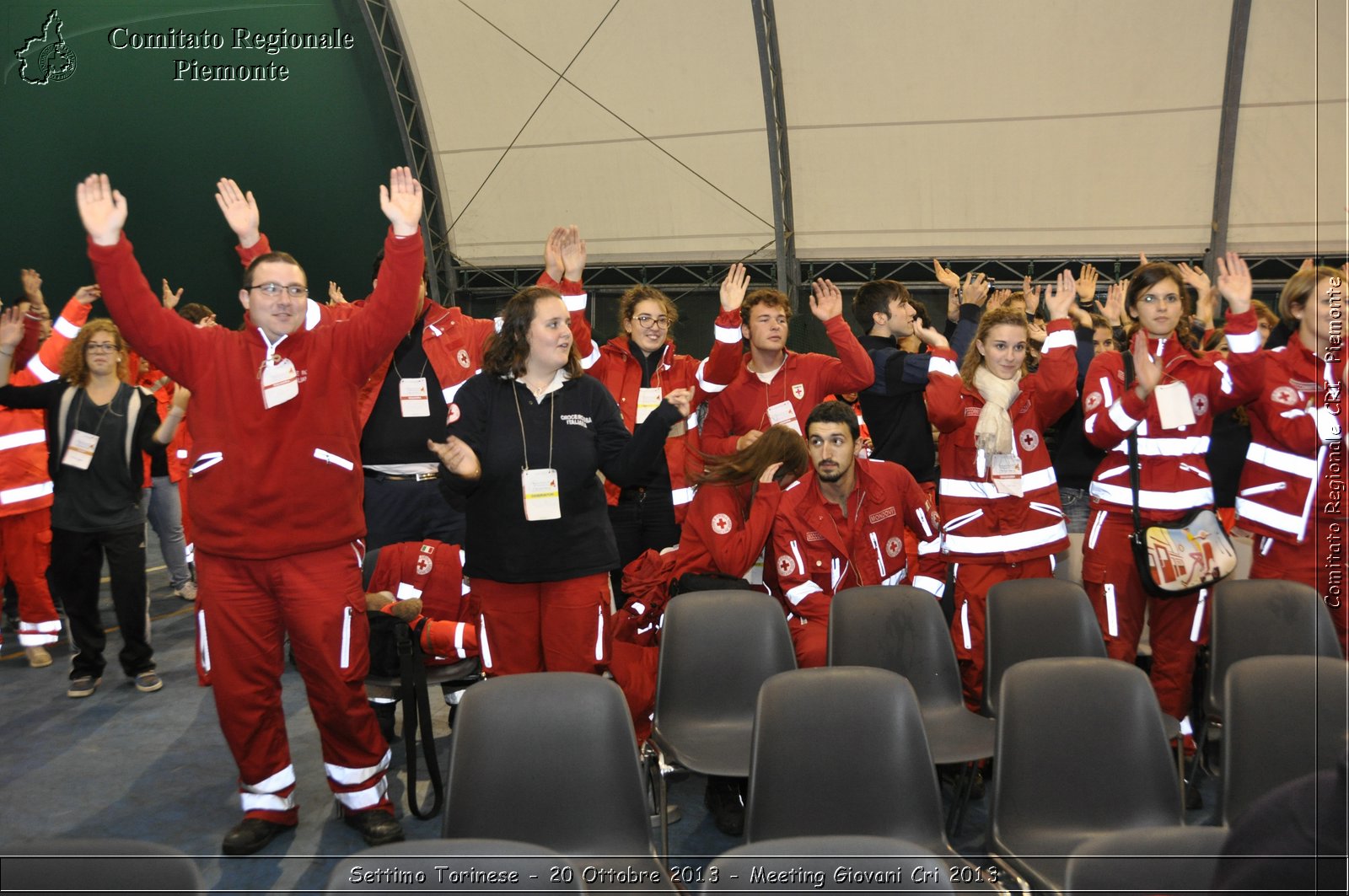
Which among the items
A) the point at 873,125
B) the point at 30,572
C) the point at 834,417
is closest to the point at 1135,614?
the point at 834,417

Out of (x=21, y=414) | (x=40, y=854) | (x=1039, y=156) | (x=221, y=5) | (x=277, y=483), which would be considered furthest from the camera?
(x=1039, y=156)

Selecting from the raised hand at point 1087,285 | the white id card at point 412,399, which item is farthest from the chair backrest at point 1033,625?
the white id card at point 412,399

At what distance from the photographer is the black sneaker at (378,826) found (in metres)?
2.99

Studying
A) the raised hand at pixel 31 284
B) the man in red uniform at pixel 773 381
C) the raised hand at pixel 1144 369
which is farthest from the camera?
the raised hand at pixel 31 284

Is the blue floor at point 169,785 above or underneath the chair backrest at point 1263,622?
underneath

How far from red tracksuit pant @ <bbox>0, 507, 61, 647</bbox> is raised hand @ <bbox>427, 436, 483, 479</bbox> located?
314 cm

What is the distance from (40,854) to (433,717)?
2.81 metres

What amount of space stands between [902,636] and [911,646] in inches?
1.8

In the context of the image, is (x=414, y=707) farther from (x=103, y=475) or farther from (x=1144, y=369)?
(x=1144, y=369)

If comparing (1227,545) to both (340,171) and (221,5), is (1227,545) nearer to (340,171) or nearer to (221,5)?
(221,5)

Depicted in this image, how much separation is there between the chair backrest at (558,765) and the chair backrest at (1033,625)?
4.45 feet

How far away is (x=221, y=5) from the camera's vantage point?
26.5ft

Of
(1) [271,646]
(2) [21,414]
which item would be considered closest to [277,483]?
(1) [271,646]

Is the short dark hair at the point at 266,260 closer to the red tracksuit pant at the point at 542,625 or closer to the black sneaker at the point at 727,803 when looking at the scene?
the red tracksuit pant at the point at 542,625
